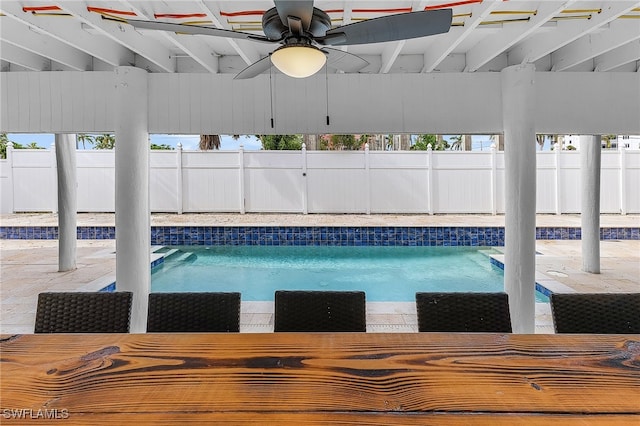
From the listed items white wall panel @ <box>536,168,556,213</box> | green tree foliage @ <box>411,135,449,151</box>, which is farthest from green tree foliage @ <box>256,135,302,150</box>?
white wall panel @ <box>536,168,556,213</box>

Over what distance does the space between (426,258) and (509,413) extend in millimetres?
5885

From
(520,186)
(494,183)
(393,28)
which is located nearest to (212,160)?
(494,183)

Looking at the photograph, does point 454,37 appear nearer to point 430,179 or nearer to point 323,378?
point 323,378

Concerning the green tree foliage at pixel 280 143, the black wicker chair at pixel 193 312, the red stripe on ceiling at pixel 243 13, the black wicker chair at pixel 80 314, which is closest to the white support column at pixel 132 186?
the red stripe on ceiling at pixel 243 13

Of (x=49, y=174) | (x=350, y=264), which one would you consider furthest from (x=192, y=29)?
(x=49, y=174)

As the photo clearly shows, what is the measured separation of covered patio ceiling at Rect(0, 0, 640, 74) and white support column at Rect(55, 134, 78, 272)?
192 centimetres

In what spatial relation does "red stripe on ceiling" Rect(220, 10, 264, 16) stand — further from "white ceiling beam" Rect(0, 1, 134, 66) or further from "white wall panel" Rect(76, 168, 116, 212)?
"white wall panel" Rect(76, 168, 116, 212)

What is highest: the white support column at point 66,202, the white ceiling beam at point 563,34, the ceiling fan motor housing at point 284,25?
the white ceiling beam at point 563,34

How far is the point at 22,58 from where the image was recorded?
2900 millimetres

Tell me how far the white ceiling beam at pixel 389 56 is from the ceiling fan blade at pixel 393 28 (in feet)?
3.11

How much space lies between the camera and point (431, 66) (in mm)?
2943

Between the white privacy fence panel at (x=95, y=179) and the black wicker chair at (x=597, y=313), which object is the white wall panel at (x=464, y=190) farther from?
the white privacy fence panel at (x=95, y=179)

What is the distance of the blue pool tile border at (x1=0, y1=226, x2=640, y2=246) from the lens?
7332 mm

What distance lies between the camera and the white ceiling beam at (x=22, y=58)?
2.75 m
